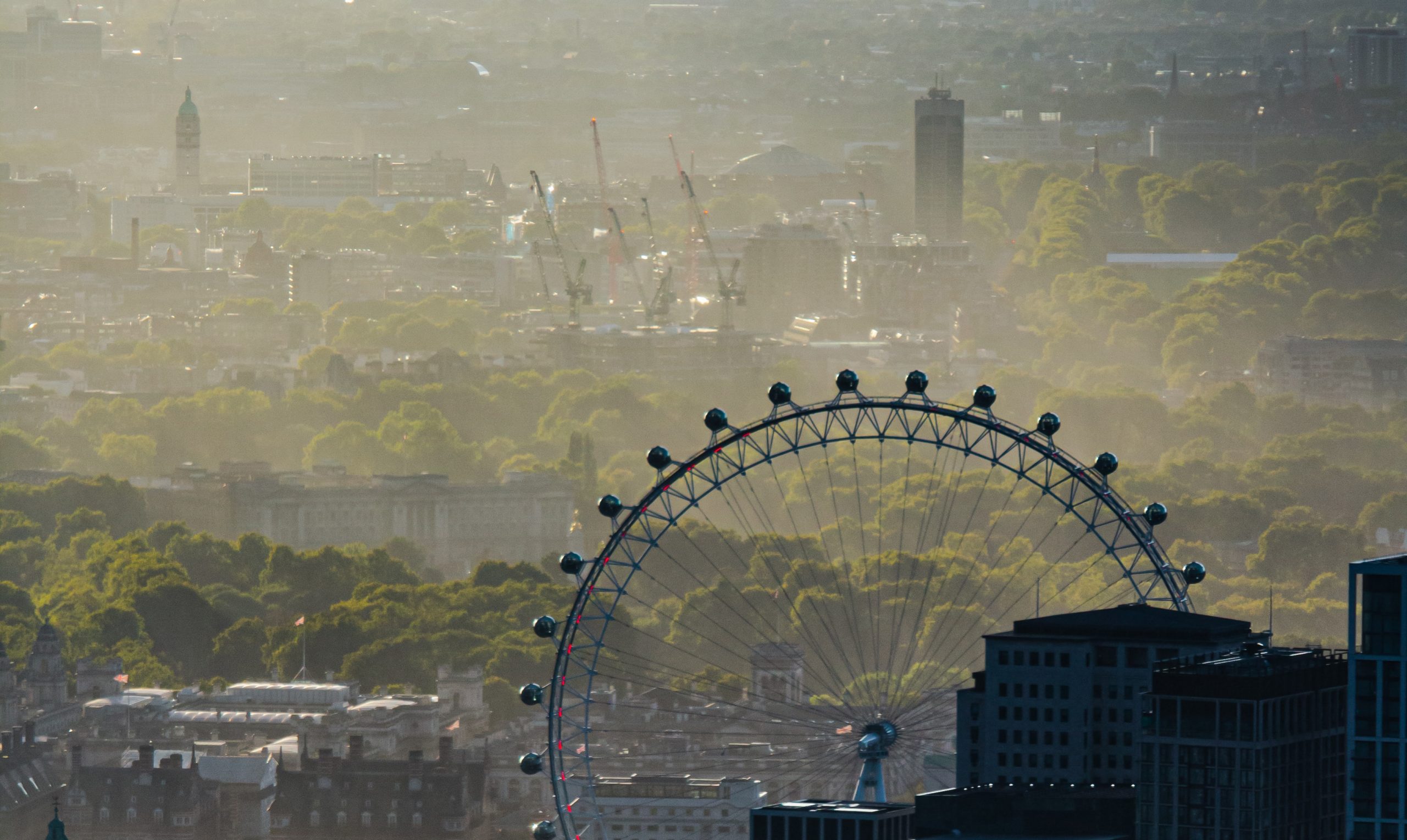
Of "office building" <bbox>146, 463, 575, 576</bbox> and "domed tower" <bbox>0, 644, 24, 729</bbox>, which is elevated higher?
"office building" <bbox>146, 463, 575, 576</bbox>

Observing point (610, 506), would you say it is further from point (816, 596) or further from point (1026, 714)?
point (816, 596)

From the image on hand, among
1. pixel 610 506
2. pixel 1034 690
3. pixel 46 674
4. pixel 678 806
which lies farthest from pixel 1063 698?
pixel 46 674

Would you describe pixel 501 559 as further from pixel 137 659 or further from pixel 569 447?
pixel 137 659

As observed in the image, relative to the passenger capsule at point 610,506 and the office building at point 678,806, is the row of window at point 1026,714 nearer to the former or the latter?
the passenger capsule at point 610,506

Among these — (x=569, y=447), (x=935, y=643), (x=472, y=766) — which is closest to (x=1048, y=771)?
(x=472, y=766)

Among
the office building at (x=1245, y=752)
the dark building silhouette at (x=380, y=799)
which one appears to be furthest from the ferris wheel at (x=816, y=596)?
the office building at (x=1245, y=752)

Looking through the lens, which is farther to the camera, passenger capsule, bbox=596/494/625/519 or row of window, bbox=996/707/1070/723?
passenger capsule, bbox=596/494/625/519

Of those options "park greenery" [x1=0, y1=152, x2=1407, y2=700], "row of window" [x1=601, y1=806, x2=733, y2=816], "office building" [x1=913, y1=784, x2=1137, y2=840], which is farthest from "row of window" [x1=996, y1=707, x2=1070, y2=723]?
"park greenery" [x1=0, y1=152, x2=1407, y2=700]

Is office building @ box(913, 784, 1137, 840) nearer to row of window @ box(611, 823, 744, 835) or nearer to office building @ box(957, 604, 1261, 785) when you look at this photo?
office building @ box(957, 604, 1261, 785)
